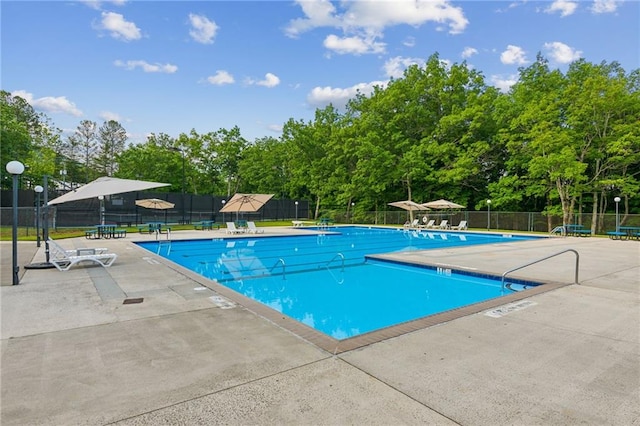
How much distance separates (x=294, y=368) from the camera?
3156 mm

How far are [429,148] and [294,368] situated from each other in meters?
29.6

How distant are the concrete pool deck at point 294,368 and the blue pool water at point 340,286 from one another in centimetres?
180

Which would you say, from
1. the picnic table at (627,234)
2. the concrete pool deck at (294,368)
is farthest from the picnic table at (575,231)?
the concrete pool deck at (294,368)

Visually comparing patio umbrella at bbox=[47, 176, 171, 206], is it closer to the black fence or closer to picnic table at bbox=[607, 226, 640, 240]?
the black fence

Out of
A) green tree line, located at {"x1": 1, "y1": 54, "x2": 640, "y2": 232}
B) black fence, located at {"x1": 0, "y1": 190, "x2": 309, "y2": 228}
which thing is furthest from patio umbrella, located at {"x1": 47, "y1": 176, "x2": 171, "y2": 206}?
green tree line, located at {"x1": 1, "y1": 54, "x2": 640, "y2": 232}

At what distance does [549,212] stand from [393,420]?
88.9 ft

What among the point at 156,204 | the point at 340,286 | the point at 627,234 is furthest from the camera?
the point at 156,204

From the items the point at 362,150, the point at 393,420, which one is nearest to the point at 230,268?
the point at 393,420

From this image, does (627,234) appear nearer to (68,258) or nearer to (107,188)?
(107,188)

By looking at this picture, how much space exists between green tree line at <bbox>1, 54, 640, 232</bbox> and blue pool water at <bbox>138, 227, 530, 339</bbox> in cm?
1775

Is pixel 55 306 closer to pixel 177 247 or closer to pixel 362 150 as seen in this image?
pixel 177 247

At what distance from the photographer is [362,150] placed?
3123cm

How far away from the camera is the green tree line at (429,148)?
2334cm

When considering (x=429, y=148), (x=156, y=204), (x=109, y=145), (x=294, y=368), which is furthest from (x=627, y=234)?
(x=109, y=145)
